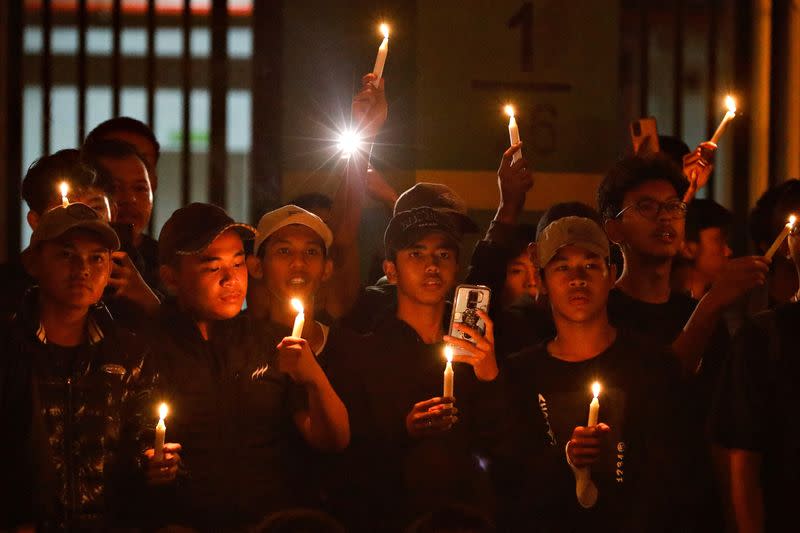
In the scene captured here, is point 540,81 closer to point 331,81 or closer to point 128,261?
point 331,81

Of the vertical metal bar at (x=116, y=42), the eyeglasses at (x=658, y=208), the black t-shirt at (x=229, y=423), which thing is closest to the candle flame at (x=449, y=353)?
the black t-shirt at (x=229, y=423)

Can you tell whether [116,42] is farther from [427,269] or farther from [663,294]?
[663,294]

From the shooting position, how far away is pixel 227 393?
3451mm

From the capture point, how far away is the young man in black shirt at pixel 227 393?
3328 mm

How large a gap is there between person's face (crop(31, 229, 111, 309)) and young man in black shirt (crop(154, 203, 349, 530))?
304 mm

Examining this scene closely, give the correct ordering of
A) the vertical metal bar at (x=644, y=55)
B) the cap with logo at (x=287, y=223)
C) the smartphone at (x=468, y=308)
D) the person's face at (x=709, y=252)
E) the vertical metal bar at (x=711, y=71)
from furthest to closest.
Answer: the vertical metal bar at (x=711, y=71)
the vertical metal bar at (x=644, y=55)
the person's face at (x=709, y=252)
the cap with logo at (x=287, y=223)
the smartphone at (x=468, y=308)

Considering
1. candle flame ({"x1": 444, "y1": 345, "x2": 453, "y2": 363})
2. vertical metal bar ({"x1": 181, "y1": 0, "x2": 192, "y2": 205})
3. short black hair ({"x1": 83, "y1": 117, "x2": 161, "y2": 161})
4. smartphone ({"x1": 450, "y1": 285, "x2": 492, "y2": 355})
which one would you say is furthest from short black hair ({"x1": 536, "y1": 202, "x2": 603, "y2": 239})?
vertical metal bar ({"x1": 181, "y1": 0, "x2": 192, "y2": 205})

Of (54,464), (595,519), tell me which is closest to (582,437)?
(595,519)

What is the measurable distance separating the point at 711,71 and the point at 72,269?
4313 millimetres

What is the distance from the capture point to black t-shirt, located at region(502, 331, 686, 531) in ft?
10.6

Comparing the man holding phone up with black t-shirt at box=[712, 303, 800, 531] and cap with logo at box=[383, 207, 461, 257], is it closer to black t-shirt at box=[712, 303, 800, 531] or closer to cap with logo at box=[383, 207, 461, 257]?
cap with logo at box=[383, 207, 461, 257]

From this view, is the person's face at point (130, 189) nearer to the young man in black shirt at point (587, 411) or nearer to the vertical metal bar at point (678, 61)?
the young man in black shirt at point (587, 411)

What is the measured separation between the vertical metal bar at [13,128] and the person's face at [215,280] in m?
2.69

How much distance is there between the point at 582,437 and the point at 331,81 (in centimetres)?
344
